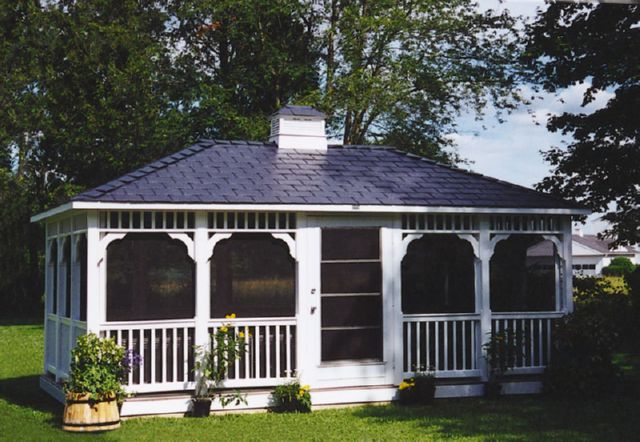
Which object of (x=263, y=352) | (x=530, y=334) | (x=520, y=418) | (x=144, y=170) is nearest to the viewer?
(x=520, y=418)

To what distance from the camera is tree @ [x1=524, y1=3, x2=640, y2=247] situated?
1677cm

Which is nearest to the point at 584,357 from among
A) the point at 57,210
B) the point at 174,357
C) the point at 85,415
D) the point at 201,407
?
the point at 201,407

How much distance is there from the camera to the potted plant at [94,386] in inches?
366

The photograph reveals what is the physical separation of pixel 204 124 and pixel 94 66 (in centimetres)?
353

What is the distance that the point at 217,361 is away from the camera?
1043 centimetres

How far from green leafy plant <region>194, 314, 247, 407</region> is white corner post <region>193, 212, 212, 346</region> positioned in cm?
15

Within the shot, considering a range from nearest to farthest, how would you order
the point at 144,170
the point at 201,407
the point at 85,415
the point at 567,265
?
the point at 85,415 < the point at 201,407 < the point at 144,170 < the point at 567,265

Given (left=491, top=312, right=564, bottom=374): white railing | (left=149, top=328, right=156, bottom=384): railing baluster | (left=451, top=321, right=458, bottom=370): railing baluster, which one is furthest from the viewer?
(left=491, top=312, right=564, bottom=374): white railing

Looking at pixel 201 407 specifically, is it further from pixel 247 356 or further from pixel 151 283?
pixel 151 283

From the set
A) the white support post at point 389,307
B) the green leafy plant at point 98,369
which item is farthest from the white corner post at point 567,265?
the green leafy plant at point 98,369

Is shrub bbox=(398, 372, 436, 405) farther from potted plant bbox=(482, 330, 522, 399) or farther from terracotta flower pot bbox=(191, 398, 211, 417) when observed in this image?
terracotta flower pot bbox=(191, 398, 211, 417)

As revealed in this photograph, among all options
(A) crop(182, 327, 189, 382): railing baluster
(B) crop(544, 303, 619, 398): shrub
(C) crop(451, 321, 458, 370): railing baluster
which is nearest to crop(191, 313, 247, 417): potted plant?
(A) crop(182, 327, 189, 382): railing baluster

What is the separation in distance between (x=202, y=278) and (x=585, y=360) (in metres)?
5.28

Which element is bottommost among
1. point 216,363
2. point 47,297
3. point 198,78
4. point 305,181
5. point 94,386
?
point 94,386
